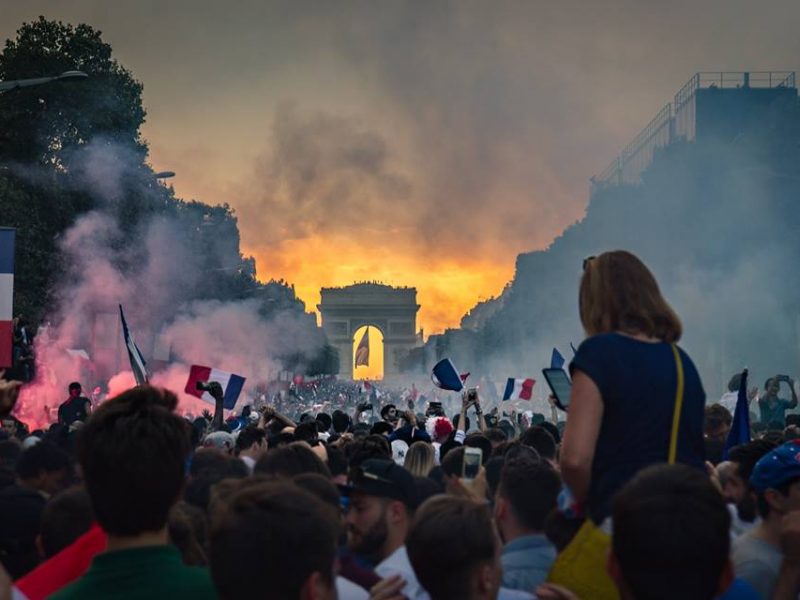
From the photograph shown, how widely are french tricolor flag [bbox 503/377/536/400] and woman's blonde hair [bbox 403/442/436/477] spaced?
48.9 ft

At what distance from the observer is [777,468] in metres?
5.55

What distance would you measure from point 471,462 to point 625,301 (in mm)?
3994

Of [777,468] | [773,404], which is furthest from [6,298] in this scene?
[777,468]

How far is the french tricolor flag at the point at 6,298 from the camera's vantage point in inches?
574

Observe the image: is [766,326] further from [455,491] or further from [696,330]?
[455,491]

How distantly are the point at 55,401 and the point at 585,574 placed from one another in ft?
90.7

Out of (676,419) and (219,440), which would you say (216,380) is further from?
(676,419)

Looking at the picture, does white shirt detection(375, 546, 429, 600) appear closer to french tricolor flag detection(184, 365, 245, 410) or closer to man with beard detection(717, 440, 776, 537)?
man with beard detection(717, 440, 776, 537)

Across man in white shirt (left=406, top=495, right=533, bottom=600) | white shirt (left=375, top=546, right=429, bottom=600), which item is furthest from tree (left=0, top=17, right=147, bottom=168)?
man in white shirt (left=406, top=495, right=533, bottom=600)

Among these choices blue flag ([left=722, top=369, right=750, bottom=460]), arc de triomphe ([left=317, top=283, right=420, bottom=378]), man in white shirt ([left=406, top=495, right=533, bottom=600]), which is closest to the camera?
man in white shirt ([left=406, top=495, right=533, bottom=600])

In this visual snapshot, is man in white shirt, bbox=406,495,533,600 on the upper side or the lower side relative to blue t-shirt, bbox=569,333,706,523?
lower

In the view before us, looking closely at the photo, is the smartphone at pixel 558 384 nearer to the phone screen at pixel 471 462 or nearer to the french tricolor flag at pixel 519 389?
the phone screen at pixel 471 462

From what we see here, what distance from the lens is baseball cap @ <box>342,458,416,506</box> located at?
5.98m

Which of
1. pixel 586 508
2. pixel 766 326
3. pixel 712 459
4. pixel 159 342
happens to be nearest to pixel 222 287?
pixel 159 342
